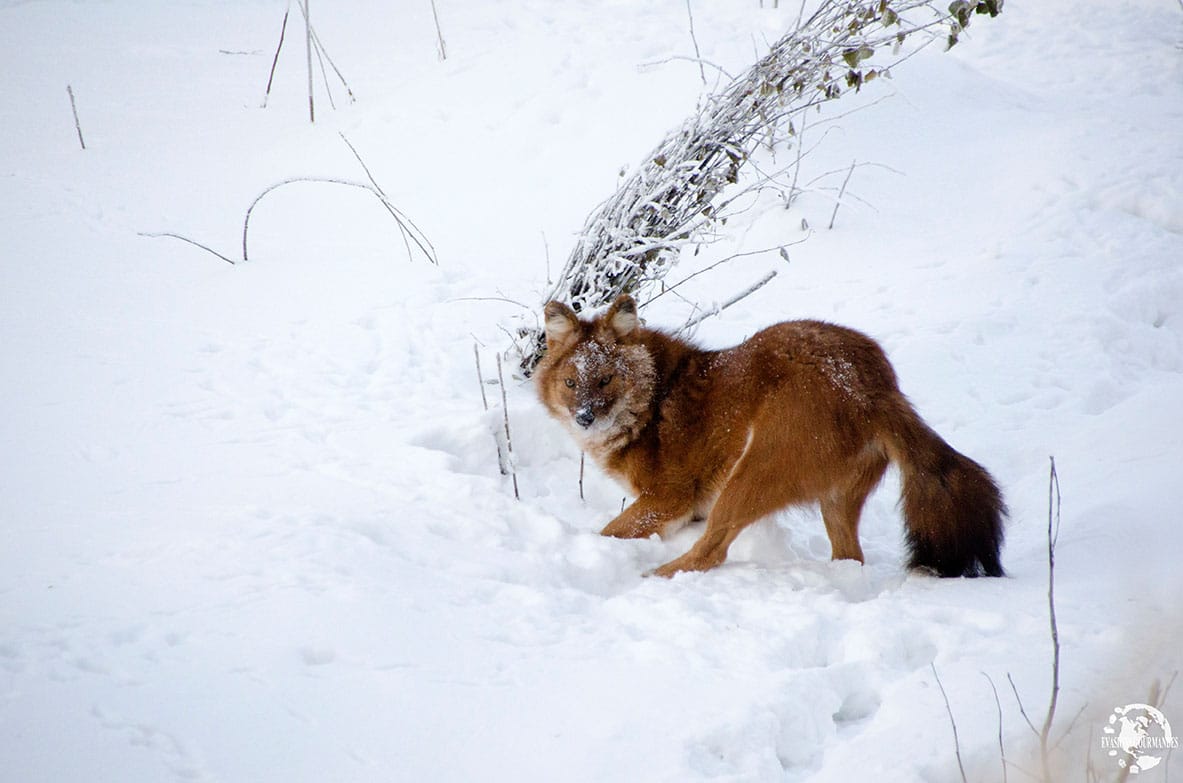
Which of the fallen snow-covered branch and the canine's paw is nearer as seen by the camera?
the canine's paw

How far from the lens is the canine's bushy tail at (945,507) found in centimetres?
400

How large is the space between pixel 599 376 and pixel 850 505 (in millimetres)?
1541

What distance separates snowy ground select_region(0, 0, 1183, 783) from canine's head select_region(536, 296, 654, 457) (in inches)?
15.7

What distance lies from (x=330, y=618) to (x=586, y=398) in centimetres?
215

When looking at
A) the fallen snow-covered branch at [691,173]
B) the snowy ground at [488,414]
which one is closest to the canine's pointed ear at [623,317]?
the fallen snow-covered branch at [691,173]

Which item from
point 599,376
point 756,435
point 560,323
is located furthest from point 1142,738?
point 560,323

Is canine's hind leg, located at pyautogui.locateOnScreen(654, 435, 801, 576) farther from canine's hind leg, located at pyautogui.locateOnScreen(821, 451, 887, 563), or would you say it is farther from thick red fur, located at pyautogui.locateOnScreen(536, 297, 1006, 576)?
canine's hind leg, located at pyautogui.locateOnScreen(821, 451, 887, 563)

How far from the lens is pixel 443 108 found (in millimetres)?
10148

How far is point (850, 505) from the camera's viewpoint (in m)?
4.52

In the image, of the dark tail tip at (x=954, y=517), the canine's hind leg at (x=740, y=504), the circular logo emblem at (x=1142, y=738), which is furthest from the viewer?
the canine's hind leg at (x=740, y=504)

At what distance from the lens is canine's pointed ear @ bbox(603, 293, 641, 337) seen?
5.20 m

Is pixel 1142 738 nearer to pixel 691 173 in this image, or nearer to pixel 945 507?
pixel 945 507

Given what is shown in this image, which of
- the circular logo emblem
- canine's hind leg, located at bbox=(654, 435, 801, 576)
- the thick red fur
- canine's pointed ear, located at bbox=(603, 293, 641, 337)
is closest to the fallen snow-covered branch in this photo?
canine's pointed ear, located at bbox=(603, 293, 641, 337)

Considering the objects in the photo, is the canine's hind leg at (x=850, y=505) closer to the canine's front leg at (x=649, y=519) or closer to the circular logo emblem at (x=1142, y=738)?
the canine's front leg at (x=649, y=519)
